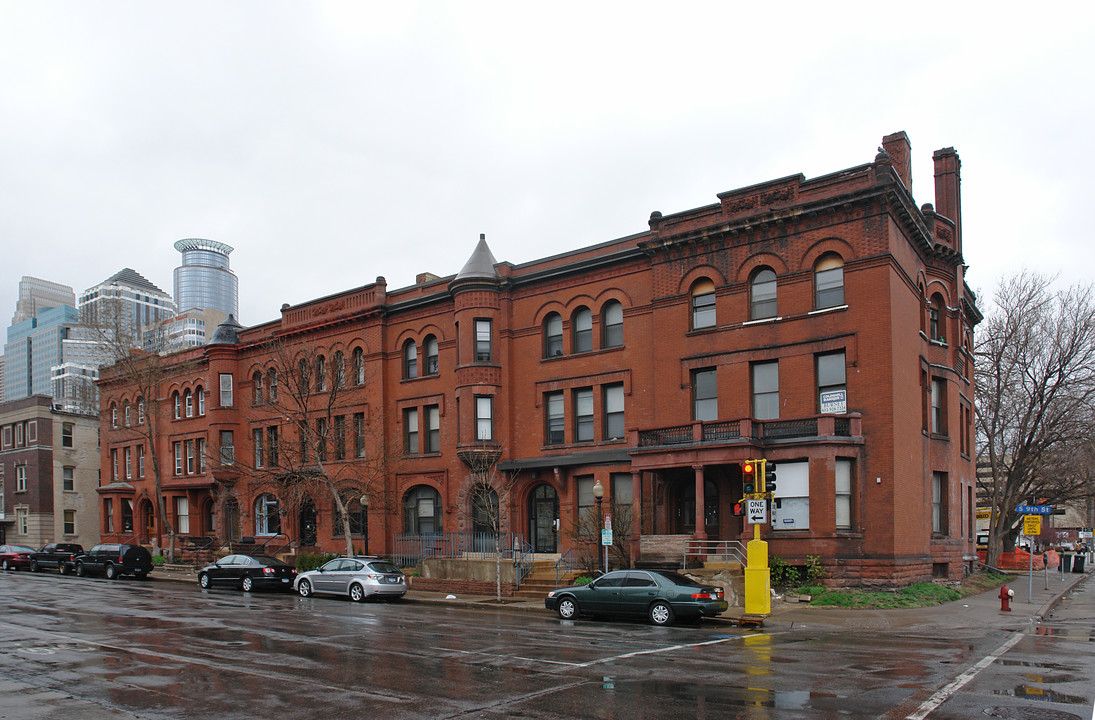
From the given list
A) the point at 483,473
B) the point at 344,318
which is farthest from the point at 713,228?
the point at 344,318

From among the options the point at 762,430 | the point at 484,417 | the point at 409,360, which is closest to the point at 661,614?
the point at 762,430

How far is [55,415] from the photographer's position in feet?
209

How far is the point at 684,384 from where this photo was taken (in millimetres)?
30031

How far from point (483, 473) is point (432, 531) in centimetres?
479

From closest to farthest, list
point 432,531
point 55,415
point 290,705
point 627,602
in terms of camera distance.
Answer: point 290,705, point 627,602, point 432,531, point 55,415

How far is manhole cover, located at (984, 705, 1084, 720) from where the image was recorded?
9.98m

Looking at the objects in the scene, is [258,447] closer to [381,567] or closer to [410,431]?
[410,431]

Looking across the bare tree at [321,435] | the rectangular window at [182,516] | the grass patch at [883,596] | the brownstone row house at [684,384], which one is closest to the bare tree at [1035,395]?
the brownstone row house at [684,384]

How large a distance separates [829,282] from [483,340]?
564 inches

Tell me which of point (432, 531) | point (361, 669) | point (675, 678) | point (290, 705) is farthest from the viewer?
point (432, 531)

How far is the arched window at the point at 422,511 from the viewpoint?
37312 mm

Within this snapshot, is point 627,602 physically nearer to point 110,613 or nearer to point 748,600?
point 748,600

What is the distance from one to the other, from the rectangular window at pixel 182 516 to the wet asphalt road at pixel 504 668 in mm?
28377

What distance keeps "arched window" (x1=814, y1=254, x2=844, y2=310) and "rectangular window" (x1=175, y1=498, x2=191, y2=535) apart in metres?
37.7
